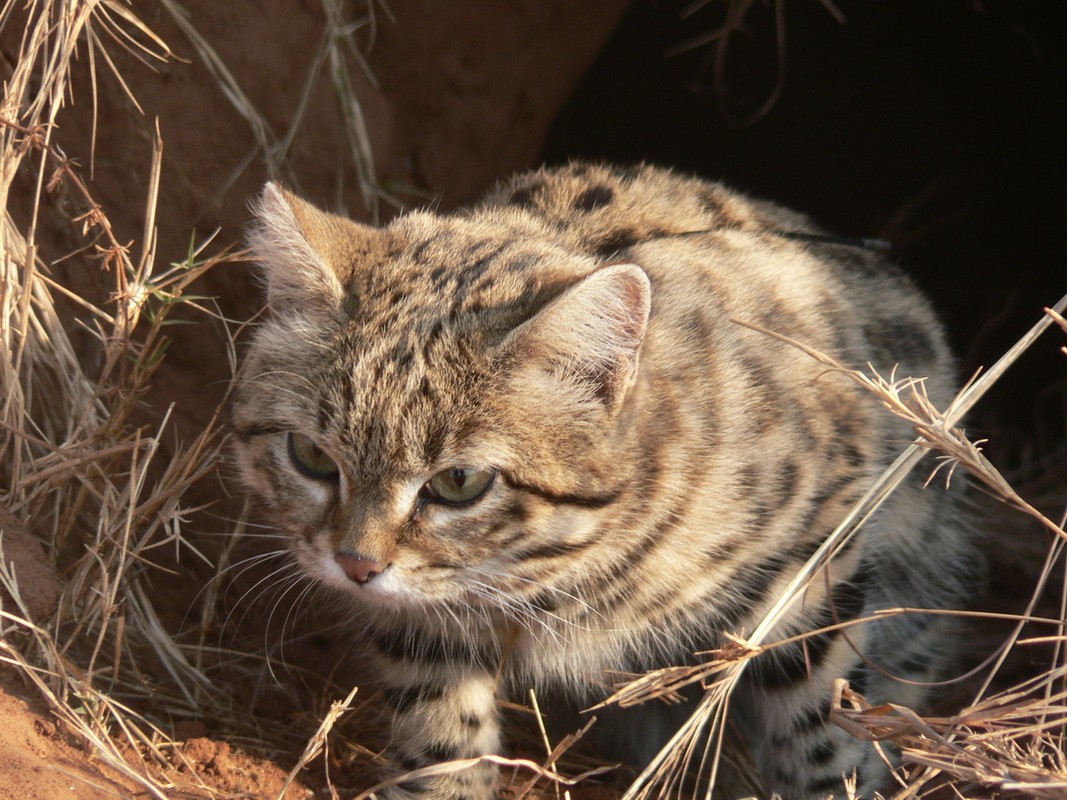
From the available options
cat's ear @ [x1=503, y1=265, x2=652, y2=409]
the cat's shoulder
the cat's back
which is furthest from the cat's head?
the cat's shoulder

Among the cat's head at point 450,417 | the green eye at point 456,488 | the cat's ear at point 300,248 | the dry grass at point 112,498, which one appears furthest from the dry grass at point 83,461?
the green eye at point 456,488

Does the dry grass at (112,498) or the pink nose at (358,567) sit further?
the dry grass at (112,498)

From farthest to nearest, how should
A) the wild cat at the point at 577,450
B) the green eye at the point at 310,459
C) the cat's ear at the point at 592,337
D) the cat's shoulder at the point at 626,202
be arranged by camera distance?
the cat's shoulder at the point at 626,202
the green eye at the point at 310,459
the wild cat at the point at 577,450
the cat's ear at the point at 592,337

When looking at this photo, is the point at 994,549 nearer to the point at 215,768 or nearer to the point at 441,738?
the point at 441,738

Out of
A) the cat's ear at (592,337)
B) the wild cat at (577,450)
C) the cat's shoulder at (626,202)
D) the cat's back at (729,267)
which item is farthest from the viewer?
the cat's shoulder at (626,202)

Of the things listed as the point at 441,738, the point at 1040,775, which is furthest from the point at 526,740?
the point at 1040,775

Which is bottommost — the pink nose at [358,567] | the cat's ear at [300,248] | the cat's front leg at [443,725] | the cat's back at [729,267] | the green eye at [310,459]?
the cat's front leg at [443,725]

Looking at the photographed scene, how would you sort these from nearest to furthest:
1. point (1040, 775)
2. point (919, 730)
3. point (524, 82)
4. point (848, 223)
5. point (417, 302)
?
point (1040, 775)
point (919, 730)
point (417, 302)
point (524, 82)
point (848, 223)

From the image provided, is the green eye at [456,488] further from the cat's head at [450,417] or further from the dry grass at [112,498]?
the dry grass at [112,498]
